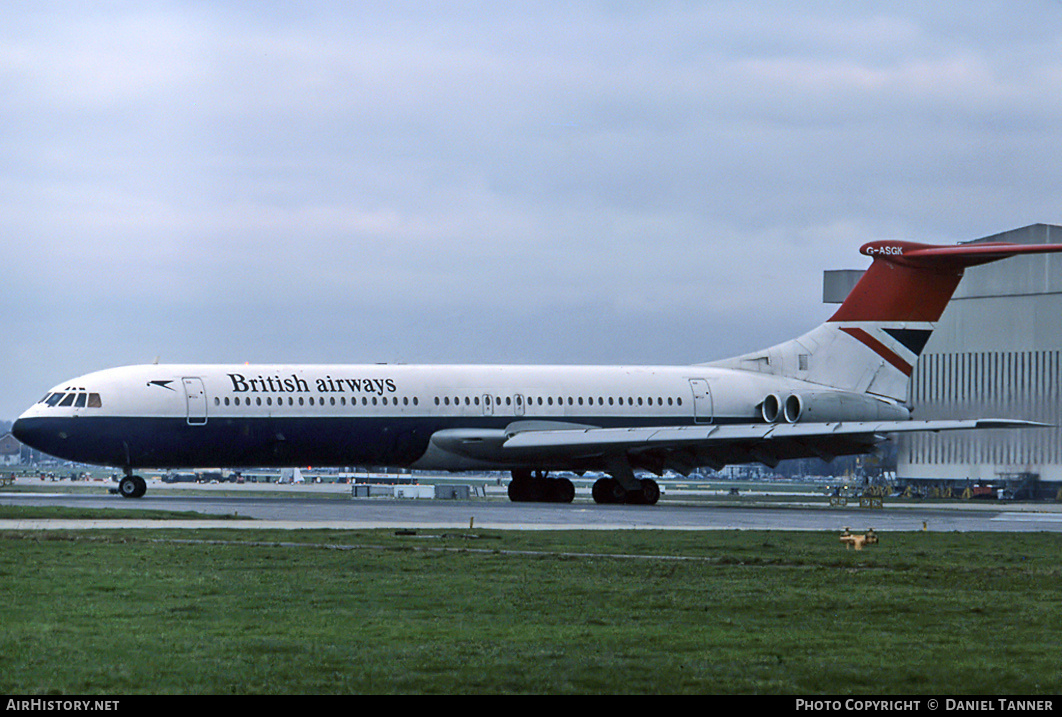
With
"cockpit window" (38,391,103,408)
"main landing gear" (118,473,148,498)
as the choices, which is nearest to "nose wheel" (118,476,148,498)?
"main landing gear" (118,473,148,498)

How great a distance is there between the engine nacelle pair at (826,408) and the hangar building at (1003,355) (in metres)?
10.1

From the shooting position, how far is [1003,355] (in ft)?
263

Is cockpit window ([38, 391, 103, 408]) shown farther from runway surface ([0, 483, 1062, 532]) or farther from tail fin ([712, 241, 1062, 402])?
tail fin ([712, 241, 1062, 402])

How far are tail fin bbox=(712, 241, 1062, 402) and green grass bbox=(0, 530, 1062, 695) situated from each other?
1083 inches

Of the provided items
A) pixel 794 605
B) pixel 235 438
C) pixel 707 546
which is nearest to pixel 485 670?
pixel 794 605

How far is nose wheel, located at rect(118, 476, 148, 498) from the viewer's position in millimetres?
47719

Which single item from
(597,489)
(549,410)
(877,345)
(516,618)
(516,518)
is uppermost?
(877,345)

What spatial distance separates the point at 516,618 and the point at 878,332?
40542 mm

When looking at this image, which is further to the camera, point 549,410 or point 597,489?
point 597,489

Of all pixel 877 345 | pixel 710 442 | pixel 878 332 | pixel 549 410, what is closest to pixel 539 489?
pixel 549 410

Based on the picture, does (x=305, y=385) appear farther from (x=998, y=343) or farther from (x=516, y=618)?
(x=998, y=343)

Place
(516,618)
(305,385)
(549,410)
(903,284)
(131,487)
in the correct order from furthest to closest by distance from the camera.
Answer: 1. (903,284)
2. (549,410)
3. (131,487)
4. (305,385)
5. (516,618)

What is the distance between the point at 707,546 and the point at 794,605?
950 cm

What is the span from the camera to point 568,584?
2041 centimetres
